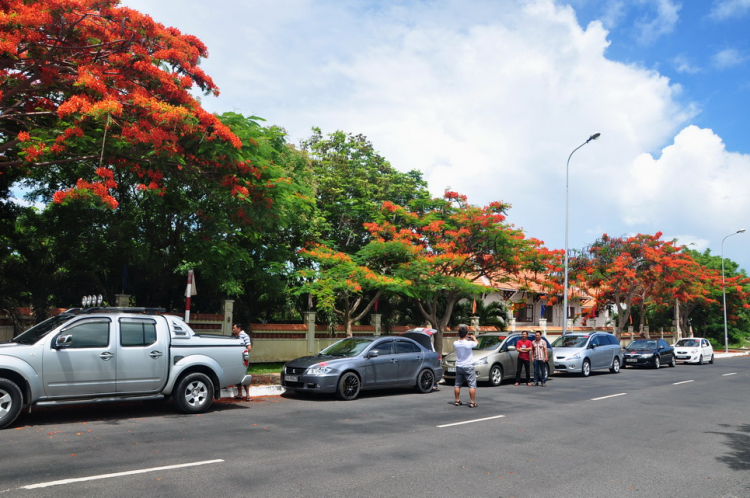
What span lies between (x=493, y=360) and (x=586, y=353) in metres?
6.26

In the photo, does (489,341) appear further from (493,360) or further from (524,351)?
(524,351)

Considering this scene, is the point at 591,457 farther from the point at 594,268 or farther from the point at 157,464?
the point at 594,268

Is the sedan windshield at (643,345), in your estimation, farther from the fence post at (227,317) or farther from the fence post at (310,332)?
the fence post at (227,317)

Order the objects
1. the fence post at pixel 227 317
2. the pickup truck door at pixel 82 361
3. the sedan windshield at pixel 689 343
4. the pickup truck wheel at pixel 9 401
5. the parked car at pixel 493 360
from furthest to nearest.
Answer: the sedan windshield at pixel 689 343, the fence post at pixel 227 317, the parked car at pixel 493 360, the pickup truck door at pixel 82 361, the pickup truck wheel at pixel 9 401

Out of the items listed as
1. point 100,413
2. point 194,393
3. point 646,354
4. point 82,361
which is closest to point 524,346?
point 194,393

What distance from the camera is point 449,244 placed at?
2300 cm

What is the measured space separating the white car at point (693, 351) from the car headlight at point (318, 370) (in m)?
25.2

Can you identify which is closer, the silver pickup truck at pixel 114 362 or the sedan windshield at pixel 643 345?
the silver pickup truck at pixel 114 362

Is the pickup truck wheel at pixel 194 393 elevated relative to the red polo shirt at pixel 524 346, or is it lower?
lower

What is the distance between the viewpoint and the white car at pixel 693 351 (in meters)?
31.3

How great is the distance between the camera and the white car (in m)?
31.3

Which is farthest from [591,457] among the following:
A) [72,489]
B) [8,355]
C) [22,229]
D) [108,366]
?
[22,229]

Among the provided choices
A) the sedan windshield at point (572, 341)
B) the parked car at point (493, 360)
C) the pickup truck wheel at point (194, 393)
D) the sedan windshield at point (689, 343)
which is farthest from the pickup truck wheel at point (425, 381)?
the sedan windshield at point (689, 343)

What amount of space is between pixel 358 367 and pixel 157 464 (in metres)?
7.13
